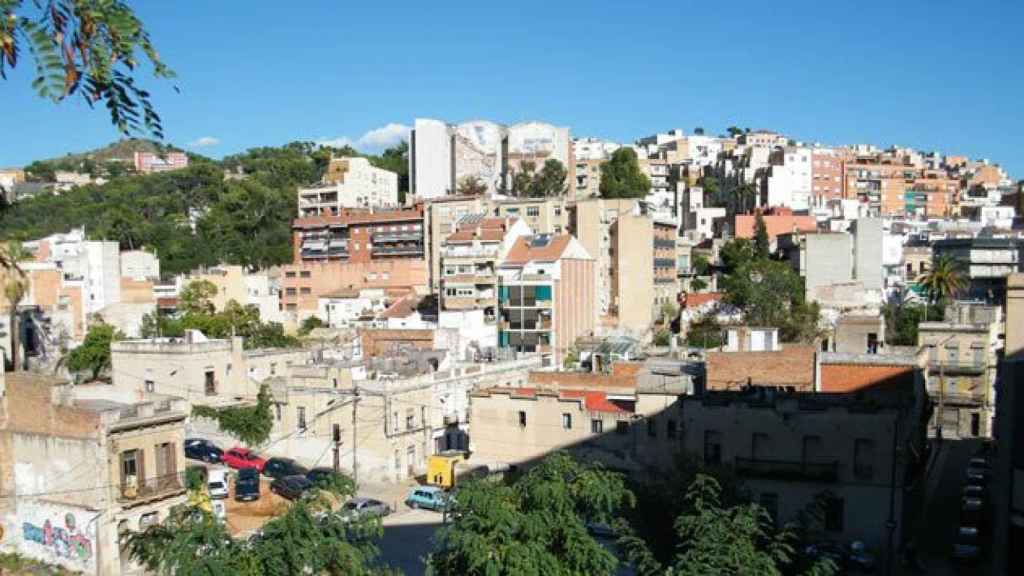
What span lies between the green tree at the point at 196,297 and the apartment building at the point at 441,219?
17812 mm

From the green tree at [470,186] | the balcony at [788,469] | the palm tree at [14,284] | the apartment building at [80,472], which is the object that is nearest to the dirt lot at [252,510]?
the apartment building at [80,472]

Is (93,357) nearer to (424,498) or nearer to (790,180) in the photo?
(424,498)

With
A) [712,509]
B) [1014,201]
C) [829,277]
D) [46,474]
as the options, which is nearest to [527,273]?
[829,277]

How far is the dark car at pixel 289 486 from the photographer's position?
34594 millimetres

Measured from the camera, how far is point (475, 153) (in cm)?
10112

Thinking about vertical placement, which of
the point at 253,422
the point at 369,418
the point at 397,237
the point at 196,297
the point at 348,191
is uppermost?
the point at 348,191

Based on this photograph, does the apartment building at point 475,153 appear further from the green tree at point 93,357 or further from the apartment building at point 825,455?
the apartment building at point 825,455

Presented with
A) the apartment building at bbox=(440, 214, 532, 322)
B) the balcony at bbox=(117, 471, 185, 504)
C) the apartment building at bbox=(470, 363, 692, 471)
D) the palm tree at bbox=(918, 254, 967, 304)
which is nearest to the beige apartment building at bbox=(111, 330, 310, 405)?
the apartment building at bbox=(470, 363, 692, 471)

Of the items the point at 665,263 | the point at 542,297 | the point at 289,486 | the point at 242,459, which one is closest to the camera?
the point at 289,486

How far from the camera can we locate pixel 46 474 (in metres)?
27.7

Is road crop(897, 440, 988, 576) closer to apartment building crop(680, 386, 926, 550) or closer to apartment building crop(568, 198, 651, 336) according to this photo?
apartment building crop(680, 386, 926, 550)

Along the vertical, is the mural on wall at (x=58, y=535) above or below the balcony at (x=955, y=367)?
below

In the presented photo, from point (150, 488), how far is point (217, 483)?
23.2 feet

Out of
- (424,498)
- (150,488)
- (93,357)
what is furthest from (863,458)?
(93,357)
